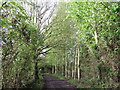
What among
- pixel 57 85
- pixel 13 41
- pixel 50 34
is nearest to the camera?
pixel 13 41

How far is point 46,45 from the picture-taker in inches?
361

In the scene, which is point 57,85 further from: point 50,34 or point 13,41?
point 13,41

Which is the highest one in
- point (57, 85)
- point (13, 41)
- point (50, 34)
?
point (50, 34)

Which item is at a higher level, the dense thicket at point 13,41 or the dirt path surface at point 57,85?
the dense thicket at point 13,41

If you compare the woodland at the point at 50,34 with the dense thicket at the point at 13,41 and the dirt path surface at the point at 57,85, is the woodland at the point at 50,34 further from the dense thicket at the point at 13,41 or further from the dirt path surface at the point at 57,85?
the dirt path surface at the point at 57,85

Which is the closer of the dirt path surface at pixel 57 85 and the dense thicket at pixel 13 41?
the dense thicket at pixel 13 41

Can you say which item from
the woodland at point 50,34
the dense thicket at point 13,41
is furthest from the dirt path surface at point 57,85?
the dense thicket at point 13,41

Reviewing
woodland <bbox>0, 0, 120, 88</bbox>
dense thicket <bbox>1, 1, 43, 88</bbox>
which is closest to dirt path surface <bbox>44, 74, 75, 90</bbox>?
woodland <bbox>0, 0, 120, 88</bbox>

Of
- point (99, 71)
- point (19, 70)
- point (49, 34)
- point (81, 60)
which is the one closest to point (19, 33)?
point (19, 70)

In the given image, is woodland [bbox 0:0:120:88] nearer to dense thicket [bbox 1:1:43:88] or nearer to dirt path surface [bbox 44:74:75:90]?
dense thicket [bbox 1:1:43:88]

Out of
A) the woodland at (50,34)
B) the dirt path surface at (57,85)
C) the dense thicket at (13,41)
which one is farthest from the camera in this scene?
the dirt path surface at (57,85)

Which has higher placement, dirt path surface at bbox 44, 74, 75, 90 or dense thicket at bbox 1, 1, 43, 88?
dense thicket at bbox 1, 1, 43, 88

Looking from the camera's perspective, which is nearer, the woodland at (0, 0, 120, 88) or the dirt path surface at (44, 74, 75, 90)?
the woodland at (0, 0, 120, 88)

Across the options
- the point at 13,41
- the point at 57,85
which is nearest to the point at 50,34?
the point at 57,85
